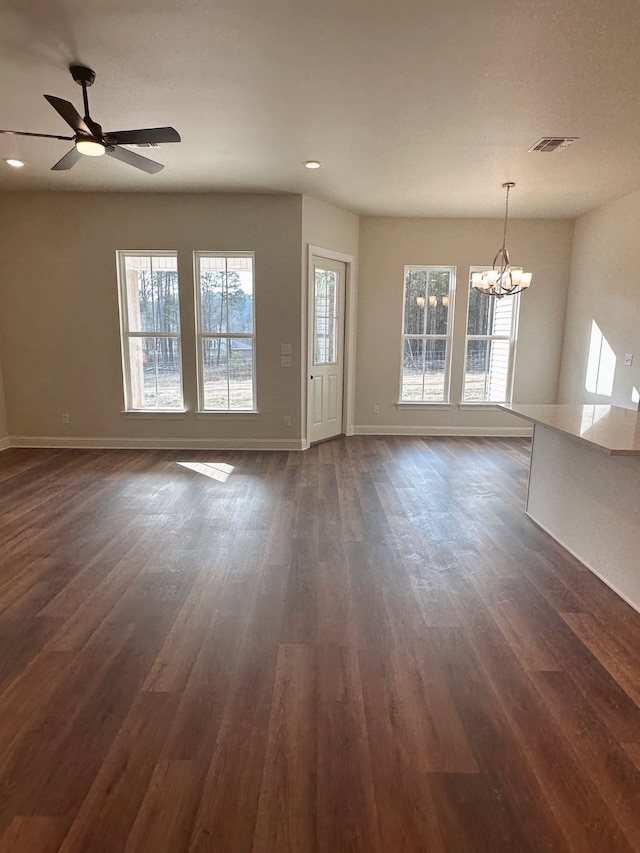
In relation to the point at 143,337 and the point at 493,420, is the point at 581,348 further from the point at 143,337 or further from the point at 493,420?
the point at 143,337

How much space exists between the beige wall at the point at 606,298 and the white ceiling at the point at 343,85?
645 millimetres

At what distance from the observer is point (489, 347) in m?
6.51

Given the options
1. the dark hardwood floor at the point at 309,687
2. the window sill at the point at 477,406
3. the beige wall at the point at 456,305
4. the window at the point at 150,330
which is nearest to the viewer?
the dark hardwood floor at the point at 309,687

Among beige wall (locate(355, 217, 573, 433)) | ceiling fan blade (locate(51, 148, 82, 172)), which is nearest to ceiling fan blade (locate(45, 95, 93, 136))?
ceiling fan blade (locate(51, 148, 82, 172))

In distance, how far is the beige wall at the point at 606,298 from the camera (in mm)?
4902

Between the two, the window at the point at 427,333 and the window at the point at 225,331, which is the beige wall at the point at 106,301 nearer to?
the window at the point at 225,331

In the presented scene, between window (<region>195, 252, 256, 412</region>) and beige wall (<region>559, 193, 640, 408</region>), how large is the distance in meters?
4.23

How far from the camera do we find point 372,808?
138 centimetres

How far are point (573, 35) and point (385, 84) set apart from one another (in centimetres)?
104

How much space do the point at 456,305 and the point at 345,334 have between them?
1.66 m

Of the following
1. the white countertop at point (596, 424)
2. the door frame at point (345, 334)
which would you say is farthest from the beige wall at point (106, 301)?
the white countertop at point (596, 424)

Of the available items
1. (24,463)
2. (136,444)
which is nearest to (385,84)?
(136,444)

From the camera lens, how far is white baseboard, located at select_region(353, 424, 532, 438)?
655cm

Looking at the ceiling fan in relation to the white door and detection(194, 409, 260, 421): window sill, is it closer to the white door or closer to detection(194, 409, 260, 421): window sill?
the white door
